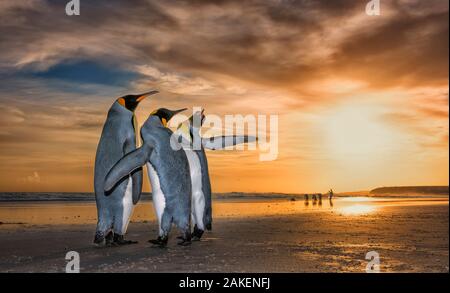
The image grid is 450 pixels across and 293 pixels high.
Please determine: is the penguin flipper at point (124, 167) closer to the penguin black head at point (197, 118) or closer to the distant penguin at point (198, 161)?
the distant penguin at point (198, 161)

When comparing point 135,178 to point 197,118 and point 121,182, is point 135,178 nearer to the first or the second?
point 121,182

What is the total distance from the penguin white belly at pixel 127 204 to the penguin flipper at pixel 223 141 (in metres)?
1.74

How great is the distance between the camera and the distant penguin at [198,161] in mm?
7688

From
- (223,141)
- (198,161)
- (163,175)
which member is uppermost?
(223,141)

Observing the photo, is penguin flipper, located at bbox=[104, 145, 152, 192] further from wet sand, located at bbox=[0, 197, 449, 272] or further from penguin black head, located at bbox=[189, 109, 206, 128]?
penguin black head, located at bbox=[189, 109, 206, 128]

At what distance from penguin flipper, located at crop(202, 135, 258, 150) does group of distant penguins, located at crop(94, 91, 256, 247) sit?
11.6 inches

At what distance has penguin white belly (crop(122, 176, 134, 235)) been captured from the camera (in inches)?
268

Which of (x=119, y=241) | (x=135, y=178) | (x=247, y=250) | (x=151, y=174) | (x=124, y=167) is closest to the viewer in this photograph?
(x=247, y=250)

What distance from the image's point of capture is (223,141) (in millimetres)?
8266

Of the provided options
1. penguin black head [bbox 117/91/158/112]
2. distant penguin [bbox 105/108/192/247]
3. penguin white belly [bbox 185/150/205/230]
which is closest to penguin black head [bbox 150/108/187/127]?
distant penguin [bbox 105/108/192/247]

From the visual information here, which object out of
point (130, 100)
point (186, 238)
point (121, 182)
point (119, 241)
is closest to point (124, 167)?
point (121, 182)

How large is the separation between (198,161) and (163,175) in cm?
153

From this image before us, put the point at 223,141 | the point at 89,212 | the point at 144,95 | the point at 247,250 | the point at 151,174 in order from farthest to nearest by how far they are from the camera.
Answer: the point at 89,212 < the point at 223,141 < the point at 144,95 < the point at 151,174 < the point at 247,250

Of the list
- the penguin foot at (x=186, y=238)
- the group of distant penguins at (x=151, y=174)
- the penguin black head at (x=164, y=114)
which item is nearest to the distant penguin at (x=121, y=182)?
the group of distant penguins at (x=151, y=174)
